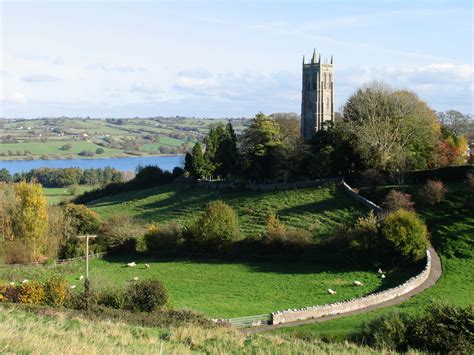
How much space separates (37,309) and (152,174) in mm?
52442

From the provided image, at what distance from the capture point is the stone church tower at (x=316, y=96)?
83.6 meters

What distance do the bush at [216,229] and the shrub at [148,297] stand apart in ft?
52.8

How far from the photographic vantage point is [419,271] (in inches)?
1340

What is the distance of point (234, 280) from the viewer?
36031 millimetres

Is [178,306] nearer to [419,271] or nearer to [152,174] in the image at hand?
[419,271]

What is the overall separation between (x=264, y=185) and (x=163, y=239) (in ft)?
48.4

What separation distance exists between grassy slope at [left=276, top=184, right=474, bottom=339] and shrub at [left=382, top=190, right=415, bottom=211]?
1029mm

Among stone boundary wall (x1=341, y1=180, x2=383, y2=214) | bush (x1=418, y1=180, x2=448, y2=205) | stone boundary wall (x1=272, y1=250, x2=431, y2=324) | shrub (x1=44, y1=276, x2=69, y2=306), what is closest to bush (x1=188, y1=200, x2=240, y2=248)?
stone boundary wall (x1=341, y1=180, x2=383, y2=214)

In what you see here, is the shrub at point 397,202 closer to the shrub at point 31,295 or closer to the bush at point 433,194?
the bush at point 433,194

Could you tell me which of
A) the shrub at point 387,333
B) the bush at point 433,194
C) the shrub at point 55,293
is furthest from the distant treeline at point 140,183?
the shrub at point 387,333

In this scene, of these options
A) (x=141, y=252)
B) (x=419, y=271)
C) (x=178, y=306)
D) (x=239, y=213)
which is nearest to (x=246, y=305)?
(x=178, y=306)

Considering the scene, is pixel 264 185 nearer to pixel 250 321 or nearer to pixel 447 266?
pixel 447 266

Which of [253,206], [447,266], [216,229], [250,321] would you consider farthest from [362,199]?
[250,321]

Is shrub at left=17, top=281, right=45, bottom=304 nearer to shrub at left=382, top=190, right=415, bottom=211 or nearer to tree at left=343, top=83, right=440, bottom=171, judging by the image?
shrub at left=382, top=190, right=415, bottom=211
